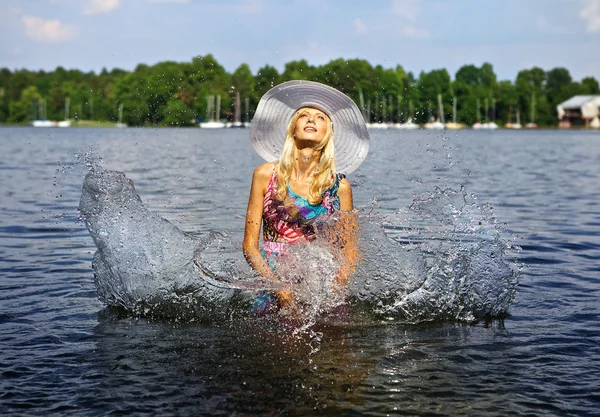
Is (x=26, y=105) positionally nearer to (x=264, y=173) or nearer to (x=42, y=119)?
(x=42, y=119)

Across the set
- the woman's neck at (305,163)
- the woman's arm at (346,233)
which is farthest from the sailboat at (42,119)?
the woman's neck at (305,163)

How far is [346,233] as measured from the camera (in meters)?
7.27

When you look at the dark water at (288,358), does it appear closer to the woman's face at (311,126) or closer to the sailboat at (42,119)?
the woman's face at (311,126)

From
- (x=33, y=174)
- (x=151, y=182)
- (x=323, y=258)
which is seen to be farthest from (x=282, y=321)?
(x=33, y=174)

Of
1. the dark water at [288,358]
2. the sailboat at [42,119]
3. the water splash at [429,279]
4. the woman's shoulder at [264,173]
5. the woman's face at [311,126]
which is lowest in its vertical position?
the dark water at [288,358]

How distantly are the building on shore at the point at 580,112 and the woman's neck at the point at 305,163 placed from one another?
491ft

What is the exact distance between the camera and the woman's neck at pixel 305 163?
23.3ft

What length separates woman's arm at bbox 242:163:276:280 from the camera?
7109 mm

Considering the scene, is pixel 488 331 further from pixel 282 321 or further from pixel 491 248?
pixel 282 321

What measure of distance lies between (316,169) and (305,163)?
4.4 inches

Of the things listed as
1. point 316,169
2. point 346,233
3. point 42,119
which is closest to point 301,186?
point 316,169

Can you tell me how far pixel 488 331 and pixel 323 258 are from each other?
1638 mm

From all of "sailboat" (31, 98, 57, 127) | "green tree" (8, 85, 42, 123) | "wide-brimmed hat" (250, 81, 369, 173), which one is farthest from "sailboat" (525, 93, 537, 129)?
"wide-brimmed hat" (250, 81, 369, 173)

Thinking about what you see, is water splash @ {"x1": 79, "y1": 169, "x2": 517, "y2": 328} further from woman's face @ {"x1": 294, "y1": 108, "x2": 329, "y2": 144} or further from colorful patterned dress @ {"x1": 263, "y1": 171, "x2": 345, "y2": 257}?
woman's face @ {"x1": 294, "y1": 108, "x2": 329, "y2": 144}
